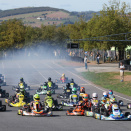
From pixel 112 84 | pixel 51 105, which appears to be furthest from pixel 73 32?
pixel 51 105

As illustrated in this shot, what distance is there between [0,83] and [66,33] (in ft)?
271

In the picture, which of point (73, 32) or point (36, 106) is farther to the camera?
point (73, 32)

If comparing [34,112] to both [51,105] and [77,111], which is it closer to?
[77,111]

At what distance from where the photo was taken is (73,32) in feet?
361

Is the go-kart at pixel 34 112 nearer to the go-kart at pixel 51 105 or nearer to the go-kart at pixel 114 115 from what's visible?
the go-kart at pixel 51 105

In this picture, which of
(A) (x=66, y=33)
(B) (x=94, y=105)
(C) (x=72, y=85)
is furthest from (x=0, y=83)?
(A) (x=66, y=33)

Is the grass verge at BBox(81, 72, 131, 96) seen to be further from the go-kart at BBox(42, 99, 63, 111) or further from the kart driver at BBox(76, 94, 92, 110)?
the go-kart at BBox(42, 99, 63, 111)

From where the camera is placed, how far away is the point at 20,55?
4941 inches

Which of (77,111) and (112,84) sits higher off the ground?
(77,111)

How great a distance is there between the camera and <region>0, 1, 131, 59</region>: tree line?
77.1 metres

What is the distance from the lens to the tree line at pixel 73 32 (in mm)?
77125

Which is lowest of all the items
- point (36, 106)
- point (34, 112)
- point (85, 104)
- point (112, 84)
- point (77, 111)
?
point (112, 84)

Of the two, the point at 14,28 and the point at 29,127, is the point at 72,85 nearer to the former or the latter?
the point at 29,127

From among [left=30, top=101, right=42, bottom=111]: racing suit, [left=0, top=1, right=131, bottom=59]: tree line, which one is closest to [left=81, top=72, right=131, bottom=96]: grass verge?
[left=30, top=101, right=42, bottom=111]: racing suit
